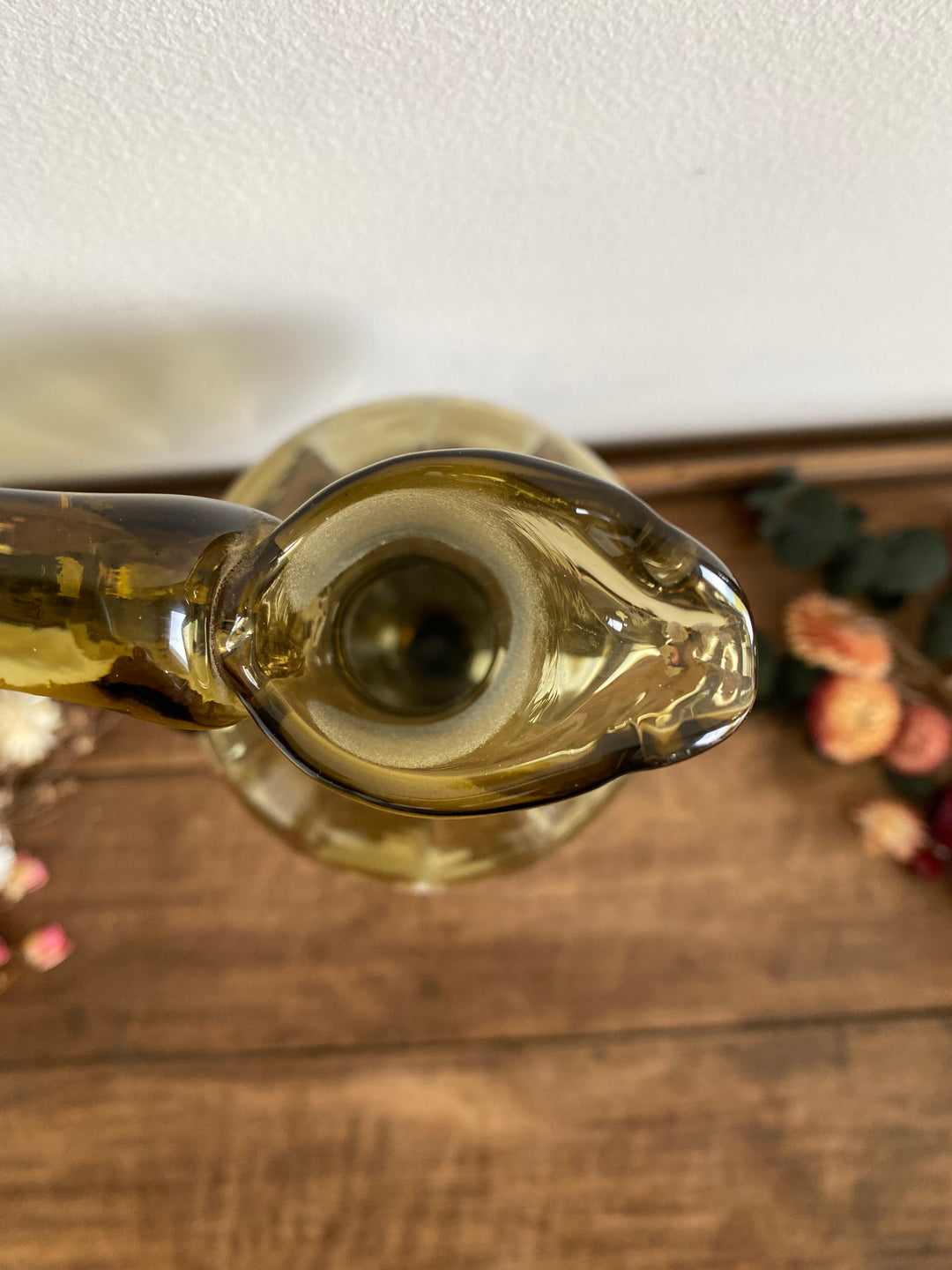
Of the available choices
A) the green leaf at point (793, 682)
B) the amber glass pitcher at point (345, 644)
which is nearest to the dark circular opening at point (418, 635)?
the amber glass pitcher at point (345, 644)

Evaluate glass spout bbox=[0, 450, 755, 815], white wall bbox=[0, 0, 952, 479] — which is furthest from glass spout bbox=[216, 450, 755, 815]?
white wall bbox=[0, 0, 952, 479]

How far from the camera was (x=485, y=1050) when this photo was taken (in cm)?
40

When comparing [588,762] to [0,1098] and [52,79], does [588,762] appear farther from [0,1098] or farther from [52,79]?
[0,1098]

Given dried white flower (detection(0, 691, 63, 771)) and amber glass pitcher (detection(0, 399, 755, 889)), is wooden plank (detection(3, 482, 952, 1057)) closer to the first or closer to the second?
dried white flower (detection(0, 691, 63, 771))

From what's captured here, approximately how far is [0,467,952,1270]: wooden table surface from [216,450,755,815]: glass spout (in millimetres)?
237

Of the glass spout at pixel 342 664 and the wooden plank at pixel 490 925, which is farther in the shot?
the wooden plank at pixel 490 925

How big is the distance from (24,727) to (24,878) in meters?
0.07

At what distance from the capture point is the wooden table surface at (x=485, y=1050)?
1.29ft

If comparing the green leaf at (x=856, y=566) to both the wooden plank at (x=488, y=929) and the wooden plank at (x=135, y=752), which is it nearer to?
the wooden plank at (x=488, y=929)

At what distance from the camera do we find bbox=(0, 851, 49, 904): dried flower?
0.40 metres

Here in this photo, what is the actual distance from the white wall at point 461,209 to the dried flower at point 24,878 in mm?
183

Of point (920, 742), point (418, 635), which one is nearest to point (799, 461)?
point (920, 742)

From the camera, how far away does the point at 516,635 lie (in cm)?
21

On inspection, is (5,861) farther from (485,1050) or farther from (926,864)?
(926,864)
